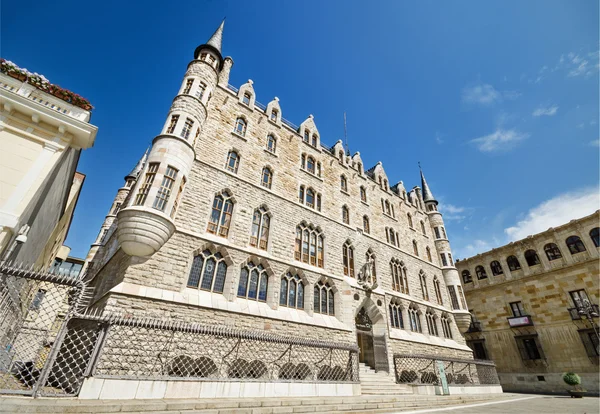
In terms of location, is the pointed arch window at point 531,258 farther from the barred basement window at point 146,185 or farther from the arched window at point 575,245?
the barred basement window at point 146,185

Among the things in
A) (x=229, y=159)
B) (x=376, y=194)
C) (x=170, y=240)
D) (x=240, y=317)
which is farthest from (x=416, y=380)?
(x=229, y=159)

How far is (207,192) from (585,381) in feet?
91.1

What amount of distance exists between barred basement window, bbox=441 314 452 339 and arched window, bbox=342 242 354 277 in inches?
390

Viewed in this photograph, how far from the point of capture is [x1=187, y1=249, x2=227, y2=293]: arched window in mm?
10341

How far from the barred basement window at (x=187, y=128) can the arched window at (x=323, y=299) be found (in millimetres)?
9423

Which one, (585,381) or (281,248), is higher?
(281,248)

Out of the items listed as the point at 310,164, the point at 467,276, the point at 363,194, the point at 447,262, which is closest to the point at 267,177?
the point at 310,164

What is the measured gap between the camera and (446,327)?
20.5m

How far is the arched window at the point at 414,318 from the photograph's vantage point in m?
17.9

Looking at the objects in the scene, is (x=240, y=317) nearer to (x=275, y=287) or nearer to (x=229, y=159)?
(x=275, y=287)

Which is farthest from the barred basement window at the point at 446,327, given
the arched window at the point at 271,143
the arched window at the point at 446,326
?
the arched window at the point at 271,143

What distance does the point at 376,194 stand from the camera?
885 inches

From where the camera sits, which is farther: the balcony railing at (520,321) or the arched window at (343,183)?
the balcony railing at (520,321)

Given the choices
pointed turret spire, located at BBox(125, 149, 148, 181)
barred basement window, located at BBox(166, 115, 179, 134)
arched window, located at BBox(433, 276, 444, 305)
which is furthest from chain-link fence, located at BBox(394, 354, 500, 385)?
pointed turret spire, located at BBox(125, 149, 148, 181)
